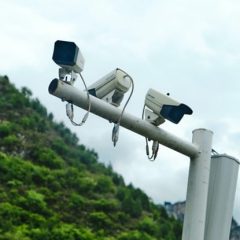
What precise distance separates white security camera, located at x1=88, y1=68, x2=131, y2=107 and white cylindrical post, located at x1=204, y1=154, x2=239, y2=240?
3.46 feet

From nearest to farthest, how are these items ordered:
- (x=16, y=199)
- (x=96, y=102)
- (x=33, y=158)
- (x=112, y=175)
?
(x=96, y=102) → (x=16, y=199) → (x=33, y=158) → (x=112, y=175)

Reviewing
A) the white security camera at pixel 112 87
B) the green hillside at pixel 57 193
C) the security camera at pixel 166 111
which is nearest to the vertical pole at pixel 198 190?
the security camera at pixel 166 111

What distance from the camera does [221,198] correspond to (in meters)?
5.73

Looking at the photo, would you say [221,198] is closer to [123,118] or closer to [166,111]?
Result: [166,111]

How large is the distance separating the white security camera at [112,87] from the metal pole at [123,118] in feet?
0.30

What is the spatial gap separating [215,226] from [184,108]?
3.16ft

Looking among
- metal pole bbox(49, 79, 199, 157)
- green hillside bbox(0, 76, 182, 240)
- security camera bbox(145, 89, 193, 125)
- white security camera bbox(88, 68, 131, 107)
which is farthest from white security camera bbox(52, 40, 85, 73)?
green hillside bbox(0, 76, 182, 240)

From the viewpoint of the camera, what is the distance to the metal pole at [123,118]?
480 centimetres

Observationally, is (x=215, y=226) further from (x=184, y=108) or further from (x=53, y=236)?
(x=53, y=236)

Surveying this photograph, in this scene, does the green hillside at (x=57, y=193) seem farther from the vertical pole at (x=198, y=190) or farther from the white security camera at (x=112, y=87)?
the white security camera at (x=112, y=87)

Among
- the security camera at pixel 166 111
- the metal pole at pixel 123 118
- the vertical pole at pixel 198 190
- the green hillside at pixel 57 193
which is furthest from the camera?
the green hillside at pixel 57 193

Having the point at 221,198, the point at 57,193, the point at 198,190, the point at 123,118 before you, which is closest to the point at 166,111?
the point at 123,118

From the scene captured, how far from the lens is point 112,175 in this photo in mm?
57281

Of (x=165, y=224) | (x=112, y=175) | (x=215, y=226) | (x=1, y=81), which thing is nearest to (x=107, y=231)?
(x=165, y=224)
